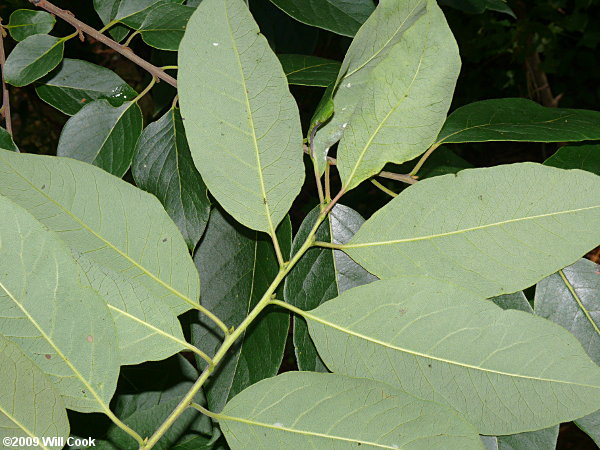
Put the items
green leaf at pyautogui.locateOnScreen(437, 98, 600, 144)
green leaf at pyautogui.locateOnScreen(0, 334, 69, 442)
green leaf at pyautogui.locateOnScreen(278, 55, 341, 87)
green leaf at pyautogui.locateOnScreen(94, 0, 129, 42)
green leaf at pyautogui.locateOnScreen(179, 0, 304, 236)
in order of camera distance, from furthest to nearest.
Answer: green leaf at pyautogui.locateOnScreen(94, 0, 129, 42) → green leaf at pyautogui.locateOnScreen(278, 55, 341, 87) → green leaf at pyautogui.locateOnScreen(437, 98, 600, 144) → green leaf at pyautogui.locateOnScreen(179, 0, 304, 236) → green leaf at pyautogui.locateOnScreen(0, 334, 69, 442)

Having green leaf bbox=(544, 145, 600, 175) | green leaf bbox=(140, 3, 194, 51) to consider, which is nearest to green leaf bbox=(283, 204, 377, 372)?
green leaf bbox=(544, 145, 600, 175)

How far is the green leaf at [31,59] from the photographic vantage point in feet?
2.77

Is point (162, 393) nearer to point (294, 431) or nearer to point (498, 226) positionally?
point (294, 431)

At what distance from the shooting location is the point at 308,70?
2.79ft

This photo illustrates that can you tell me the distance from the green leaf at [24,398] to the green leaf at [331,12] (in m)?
0.58

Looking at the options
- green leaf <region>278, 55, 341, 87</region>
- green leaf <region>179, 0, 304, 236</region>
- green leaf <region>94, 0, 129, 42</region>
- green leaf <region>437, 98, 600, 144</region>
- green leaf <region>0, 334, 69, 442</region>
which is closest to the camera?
green leaf <region>0, 334, 69, 442</region>

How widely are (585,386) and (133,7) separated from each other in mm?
779

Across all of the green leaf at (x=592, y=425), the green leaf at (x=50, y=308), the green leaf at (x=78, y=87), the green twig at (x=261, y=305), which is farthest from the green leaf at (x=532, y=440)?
the green leaf at (x=78, y=87)

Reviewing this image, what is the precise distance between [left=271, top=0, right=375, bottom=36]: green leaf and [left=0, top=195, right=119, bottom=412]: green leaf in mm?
503

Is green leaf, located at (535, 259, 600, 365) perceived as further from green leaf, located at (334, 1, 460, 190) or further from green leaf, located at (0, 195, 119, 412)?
green leaf, located at (0, 195, 119, 412)

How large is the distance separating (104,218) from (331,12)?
490 mm

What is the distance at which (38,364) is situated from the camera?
511 mm

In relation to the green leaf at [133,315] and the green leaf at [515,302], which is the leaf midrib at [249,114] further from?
the green leaf at [515,302]

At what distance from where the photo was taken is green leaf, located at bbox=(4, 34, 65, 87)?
0.84 metres
